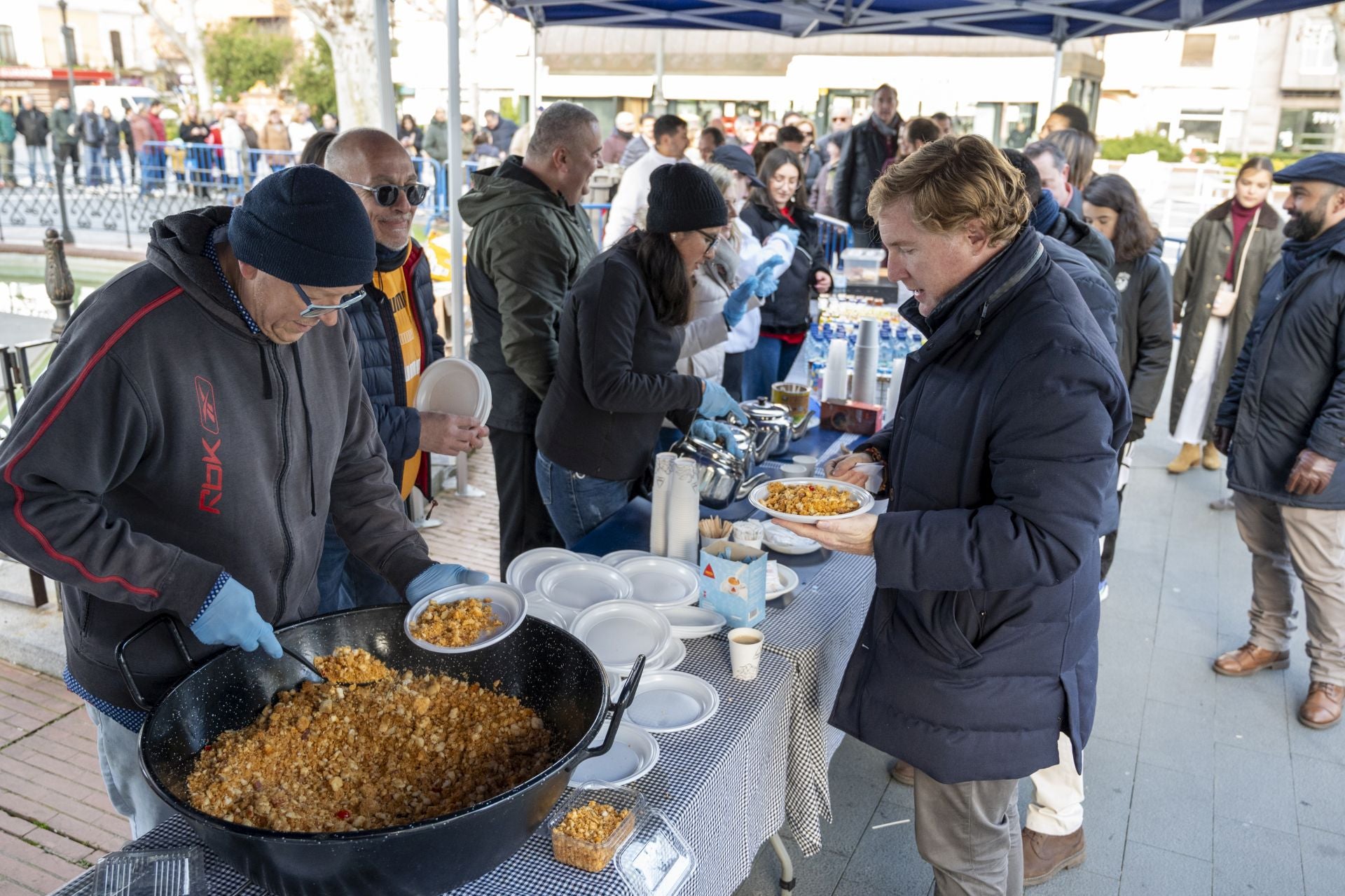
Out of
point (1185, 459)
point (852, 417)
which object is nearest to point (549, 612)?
point (852, 417)

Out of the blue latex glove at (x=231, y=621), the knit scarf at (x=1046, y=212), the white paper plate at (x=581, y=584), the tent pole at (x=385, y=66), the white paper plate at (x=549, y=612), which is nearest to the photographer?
the blue latex glove at (x=231, y=621)

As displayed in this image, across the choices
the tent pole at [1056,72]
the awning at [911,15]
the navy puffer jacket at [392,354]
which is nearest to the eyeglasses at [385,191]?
the navy puffer jacket at [392,354]

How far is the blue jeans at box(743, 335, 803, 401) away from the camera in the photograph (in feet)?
18.3

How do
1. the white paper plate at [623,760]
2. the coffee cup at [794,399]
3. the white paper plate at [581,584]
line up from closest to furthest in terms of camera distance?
the white paper plate at [623,760] < the white paper plate at [581,584] < the coffee cup at [794,399]

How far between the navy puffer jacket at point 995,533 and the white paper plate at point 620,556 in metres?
0.70

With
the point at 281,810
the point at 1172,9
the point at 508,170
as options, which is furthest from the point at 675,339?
→ the point at 1172,9

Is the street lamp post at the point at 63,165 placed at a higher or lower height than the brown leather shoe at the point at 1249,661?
higher

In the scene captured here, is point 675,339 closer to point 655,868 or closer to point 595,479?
point 595,479

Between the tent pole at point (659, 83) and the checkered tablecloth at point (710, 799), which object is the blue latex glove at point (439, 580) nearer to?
the checkered tablecloth at point (710, 799)

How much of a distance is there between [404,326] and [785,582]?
1356mm

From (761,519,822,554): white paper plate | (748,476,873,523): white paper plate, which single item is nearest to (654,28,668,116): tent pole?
(761,519,822,554): white paper plate

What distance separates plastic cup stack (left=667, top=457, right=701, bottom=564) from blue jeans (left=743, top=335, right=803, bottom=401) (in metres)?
3.01

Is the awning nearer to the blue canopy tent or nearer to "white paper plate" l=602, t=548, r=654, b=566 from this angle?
the blue canopy tent

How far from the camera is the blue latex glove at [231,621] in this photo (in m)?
1.56
